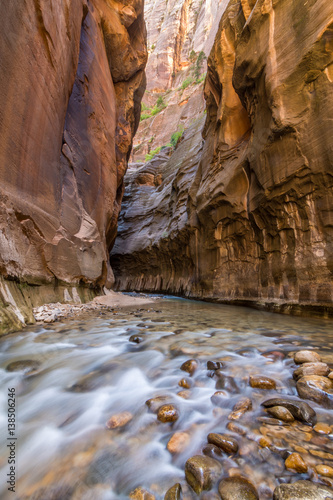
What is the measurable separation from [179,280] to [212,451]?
1511cm

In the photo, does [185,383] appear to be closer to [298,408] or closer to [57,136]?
[298,408]

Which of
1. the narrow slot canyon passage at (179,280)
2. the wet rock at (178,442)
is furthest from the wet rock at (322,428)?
the wet rock at (178,442)

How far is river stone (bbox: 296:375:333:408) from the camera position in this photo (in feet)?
5.70

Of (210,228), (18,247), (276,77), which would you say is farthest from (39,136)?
(210,228)

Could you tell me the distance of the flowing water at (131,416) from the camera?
1.22 metres

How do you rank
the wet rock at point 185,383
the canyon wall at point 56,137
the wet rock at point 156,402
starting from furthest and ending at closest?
the canyon wall at point 56,137 → the wet rock at point 185,383 → the wet rock at point 156,402

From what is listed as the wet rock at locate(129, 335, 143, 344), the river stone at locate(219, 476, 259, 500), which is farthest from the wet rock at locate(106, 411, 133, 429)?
the wet rock at locate(129, 335, 143, 344)

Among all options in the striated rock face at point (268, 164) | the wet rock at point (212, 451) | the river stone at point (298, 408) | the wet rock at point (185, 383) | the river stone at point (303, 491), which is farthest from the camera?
the striated rock face at point (268, 164)


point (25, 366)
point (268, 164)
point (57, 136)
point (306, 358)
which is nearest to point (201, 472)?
point (306, 358)

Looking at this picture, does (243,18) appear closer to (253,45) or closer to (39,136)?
(253,45)

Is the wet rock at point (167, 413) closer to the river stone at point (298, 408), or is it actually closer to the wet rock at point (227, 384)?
the wet rock at point (227, 384)

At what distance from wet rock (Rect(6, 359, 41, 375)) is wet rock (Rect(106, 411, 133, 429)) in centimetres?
123

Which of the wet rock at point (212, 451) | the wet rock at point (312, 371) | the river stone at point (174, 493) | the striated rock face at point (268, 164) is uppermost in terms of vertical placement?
the striated rock face at point (268, 164)

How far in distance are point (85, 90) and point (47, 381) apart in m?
10.9
